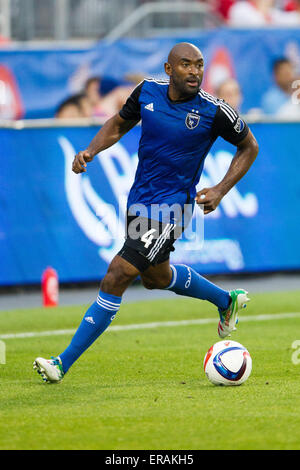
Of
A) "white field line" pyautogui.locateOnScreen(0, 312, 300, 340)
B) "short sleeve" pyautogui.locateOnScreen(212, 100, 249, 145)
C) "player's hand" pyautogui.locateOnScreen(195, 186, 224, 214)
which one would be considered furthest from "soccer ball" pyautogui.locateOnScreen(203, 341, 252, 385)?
"white field line" pyautogui.locateOnScreen(0, 312, 300, 340)

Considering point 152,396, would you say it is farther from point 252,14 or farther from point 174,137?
point 252,14

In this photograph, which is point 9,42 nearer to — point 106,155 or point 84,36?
point 84,36

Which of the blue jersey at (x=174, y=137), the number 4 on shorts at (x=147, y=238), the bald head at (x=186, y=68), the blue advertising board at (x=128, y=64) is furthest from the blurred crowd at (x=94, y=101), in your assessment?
the number 4 on shorts at (x=147, y=238)

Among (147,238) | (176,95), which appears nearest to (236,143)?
(176,95)

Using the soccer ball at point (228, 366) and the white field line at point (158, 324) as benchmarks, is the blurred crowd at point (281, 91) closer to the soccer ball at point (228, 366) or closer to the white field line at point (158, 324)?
the white field line at point (158, 324)

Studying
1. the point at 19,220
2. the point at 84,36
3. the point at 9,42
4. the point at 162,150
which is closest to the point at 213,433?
the point at 162,150

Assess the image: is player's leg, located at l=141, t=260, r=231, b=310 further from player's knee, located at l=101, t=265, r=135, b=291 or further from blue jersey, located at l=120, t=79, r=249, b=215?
blue jersey, located at l=120, t=79, r=249, b=215

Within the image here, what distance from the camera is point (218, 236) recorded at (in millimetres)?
14109

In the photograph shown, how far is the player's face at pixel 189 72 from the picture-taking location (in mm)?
6902

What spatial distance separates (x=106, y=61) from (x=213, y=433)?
1094 cm

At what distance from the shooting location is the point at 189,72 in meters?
6.90

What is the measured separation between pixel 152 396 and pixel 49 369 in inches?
34.6

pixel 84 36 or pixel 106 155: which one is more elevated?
pixel 84 36

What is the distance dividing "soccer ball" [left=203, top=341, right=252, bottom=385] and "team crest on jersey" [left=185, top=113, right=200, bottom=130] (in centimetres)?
167
